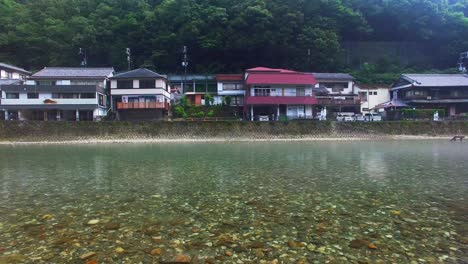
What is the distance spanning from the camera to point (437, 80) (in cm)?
5241

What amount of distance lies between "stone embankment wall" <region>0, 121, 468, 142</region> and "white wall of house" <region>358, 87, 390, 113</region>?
51.4 ft

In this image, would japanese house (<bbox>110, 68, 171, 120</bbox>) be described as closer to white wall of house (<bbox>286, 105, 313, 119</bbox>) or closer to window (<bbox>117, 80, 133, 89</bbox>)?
window (<bbox>117, 80, 133, 89</bbox>)

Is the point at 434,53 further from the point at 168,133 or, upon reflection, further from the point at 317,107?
the point at 168,133

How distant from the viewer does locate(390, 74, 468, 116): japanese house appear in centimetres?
5097

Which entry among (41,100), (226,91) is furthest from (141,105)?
(226,91)

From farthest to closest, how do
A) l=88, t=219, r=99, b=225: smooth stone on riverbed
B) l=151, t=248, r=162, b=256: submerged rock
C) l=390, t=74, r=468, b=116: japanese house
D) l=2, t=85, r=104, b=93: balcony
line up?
l=390, t=74, r=468, b=116: japanese house, l=2, t=85, r=104, b=93: balcony, l=88, t=219, r=99, b=225: smooth stone on riverbed, l=151, t=248, r=162, b=256: submerged rock

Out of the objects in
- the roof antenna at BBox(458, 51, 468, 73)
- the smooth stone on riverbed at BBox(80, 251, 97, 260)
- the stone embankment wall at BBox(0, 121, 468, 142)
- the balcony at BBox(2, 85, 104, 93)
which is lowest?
the smooth stone on riverbed at BBox(80, 251, 97, 260)

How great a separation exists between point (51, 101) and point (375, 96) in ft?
173

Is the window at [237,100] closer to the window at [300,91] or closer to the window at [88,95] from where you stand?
the window at [300,91]

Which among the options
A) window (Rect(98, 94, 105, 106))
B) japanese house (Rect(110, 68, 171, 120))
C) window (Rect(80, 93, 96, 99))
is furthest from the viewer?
Answer: window (Rect(98, 94, 105, 106))

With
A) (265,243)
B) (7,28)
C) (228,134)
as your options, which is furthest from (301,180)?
(7,28)

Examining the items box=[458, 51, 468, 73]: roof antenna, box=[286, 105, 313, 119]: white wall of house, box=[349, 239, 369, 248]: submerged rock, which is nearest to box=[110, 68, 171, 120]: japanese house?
box=[286, 105, 313, 119]: white wall of house

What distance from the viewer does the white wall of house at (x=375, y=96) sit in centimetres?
5509

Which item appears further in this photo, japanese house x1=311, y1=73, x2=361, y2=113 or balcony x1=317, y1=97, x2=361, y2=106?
japanese house x1=311, y1=73, x2=361, y2=113
